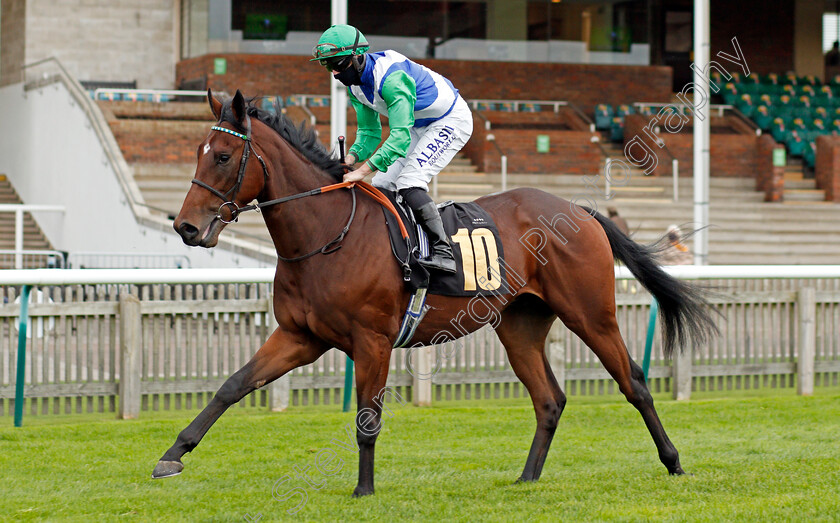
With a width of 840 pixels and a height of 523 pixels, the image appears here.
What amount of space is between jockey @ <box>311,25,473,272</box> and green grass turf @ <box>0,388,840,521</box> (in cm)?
120

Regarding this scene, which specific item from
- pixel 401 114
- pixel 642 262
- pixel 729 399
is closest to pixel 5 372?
pixel 401 114

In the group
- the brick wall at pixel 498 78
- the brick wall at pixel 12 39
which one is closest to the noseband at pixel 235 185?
the brick wall at pixel 498 78

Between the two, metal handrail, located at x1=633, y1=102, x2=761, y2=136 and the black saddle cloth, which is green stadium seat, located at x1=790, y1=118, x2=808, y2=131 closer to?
metal handrail, located at x1=633, y1=102, x2=761, y2=136

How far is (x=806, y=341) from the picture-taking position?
832 cm

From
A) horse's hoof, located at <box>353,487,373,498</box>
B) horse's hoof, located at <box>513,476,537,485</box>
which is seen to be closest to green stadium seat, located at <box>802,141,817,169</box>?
horse's hoof, located at <box>513,476,537,485</box>

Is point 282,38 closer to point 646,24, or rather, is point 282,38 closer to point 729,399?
point 646,24

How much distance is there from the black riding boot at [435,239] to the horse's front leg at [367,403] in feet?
1.63

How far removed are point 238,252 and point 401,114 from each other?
7.79 meters

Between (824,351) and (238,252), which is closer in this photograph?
(824,351)

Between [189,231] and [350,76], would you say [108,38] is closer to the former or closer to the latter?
[350,76]

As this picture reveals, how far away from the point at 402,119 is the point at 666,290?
2.01 metres

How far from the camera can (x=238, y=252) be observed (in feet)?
40.2

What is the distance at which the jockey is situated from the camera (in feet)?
15.6

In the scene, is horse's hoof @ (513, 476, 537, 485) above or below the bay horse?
below
